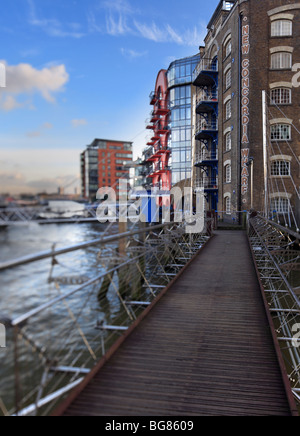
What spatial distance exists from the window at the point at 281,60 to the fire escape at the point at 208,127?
481 cm

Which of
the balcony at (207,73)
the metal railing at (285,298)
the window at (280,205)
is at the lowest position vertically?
the metal railing at (285,298)

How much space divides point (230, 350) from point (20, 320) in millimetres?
2282

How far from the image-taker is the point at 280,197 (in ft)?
63.5

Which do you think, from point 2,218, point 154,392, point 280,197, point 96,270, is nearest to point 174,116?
point 280,197

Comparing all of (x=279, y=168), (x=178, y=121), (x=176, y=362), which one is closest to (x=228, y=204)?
(x=279, y=168)

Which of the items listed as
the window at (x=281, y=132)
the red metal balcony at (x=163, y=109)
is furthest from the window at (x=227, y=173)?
the red metal balcony at (x=163, y=109)

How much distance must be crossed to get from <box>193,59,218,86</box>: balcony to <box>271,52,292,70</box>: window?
4.81 meters

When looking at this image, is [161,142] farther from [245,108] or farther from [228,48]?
[245,108]

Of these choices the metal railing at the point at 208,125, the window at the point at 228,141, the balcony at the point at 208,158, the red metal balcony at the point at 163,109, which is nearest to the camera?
the window at the point at 228,141

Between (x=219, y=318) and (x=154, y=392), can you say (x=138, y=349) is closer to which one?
(x=154, y=392)

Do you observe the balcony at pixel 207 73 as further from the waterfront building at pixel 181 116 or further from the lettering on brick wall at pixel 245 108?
the waterfront building at pixel 181 116

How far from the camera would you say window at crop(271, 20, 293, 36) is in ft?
64.1

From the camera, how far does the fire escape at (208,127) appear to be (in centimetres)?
2442
